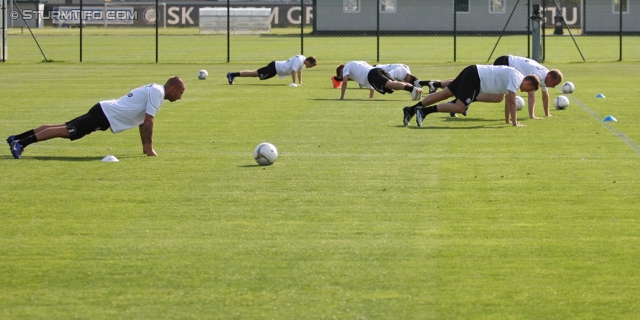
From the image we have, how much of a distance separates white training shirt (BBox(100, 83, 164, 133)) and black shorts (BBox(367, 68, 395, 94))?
395 inches

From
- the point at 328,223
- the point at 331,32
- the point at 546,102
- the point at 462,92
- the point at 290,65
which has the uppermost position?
the point at 331,32

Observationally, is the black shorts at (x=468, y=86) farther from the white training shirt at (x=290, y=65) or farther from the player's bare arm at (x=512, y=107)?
the white training shirt at (x=290, y=65)

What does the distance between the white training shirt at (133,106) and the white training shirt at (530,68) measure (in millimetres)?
8384

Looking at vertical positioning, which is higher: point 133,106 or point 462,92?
point 462,92

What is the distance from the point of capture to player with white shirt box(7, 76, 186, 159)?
46.0 feet

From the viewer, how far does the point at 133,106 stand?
46.5ft

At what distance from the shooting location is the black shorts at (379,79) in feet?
77.0

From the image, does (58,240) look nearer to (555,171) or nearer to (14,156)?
(14,156)

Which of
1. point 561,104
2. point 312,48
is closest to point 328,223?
point 561,104

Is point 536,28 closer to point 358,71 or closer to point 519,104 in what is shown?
point 358,71

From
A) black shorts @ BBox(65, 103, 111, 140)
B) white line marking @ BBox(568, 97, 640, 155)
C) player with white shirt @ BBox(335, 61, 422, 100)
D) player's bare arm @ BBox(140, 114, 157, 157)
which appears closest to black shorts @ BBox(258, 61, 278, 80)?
player with white shirt @ BBox(335, 61, 422, 100)

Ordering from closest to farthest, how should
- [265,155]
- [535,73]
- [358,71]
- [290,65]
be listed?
[265,155] → [535,73] → [358,71] → [290,65]

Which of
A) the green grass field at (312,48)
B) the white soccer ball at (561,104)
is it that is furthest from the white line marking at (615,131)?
the green grass field at (312,48)

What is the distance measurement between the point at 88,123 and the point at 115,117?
0.38 metres
